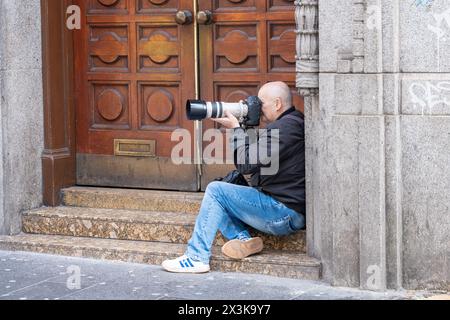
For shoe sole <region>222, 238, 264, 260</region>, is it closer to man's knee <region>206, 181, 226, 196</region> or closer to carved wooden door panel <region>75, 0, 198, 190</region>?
man's knee <region>206, 181, 226, 196</region>

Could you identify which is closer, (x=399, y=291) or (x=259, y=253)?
(x=399, y=291)

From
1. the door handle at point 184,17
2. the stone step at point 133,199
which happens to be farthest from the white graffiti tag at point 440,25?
the stone step at point 133,199

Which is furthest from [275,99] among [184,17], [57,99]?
[57,99]

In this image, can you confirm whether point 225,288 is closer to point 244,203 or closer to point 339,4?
point 244,203

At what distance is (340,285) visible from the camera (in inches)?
287

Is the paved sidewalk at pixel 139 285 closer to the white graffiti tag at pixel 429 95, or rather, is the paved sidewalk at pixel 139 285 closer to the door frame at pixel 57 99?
the door frame at pixel 57 99

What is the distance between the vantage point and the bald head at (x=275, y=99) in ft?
25.0

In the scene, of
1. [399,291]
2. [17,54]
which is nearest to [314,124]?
[399,291]

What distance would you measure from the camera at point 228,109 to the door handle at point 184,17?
1.07 meters

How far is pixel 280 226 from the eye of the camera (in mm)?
7590

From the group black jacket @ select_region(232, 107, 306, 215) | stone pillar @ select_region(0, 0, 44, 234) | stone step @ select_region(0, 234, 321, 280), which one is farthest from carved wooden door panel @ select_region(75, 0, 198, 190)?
black jacket @ select_region(232, 107, 306, 215)

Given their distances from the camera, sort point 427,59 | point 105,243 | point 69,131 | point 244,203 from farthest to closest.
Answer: point 69,131, point 105,243, point 244,203, point 427,59

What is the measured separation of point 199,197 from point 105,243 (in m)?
0.80

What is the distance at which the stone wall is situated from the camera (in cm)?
697
